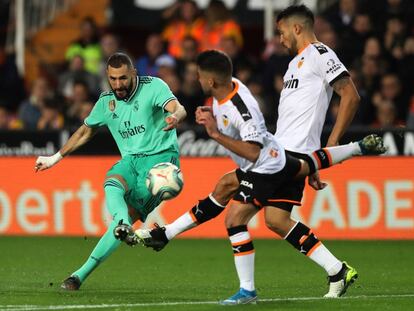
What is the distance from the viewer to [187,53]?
19.7 m

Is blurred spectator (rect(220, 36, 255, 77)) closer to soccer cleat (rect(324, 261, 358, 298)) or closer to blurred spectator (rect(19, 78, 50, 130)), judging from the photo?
blurred spectator (rect(19, 78, 50, 130))

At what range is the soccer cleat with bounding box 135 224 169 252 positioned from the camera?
10.3m

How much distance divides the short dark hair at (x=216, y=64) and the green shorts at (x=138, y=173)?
1720mm

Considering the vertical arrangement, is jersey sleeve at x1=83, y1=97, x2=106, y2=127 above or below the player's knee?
above

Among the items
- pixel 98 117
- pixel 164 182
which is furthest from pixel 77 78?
pixel 164 182

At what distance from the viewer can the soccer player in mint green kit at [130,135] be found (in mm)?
10906

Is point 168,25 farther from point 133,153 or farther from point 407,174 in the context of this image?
point 133,153

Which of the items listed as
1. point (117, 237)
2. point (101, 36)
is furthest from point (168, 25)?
point (117, 237)

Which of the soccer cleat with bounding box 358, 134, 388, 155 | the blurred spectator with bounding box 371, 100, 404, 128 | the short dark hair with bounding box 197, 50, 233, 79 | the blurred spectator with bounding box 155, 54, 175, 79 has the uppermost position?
the short dark hair with bounding box 197, 50, 233, 79

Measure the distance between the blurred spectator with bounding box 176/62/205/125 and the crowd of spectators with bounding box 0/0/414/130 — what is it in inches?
0.6

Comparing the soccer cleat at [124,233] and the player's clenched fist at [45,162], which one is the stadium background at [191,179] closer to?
the soccer cleat at [124,233]

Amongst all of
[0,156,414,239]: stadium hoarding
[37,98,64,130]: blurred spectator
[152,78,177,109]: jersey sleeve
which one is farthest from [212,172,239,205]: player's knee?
[37,98,64,130]: blurred spectator

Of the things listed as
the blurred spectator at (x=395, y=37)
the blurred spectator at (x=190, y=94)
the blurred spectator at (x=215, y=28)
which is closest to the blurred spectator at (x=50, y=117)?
the blurred spectator at (x=190, y=94)

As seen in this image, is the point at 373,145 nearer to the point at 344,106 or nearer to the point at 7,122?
the point at 344,106
